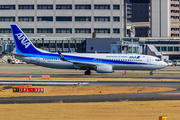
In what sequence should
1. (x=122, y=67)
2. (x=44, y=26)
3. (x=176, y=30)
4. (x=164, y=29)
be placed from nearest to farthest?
(x=122, y=67), (x=44, y=26), (x=164, y=29), (x=176, y=30)

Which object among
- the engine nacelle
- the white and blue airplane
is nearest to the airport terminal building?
the white and blue airplane

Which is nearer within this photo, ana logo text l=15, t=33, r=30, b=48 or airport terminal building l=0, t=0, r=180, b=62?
ana logo text l=15, t=33, r=30, b=48

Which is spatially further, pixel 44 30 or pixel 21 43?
pixel 44 30

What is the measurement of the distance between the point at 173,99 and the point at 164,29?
11578 cm

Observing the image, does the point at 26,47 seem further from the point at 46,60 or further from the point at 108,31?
the point at 108,31

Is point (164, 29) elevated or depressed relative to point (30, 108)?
elevated

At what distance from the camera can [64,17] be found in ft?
388

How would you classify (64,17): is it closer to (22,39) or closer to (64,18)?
(64,18)

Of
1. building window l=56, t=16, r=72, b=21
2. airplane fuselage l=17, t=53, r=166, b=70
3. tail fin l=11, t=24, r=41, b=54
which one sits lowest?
airplane fuselage l=17, t=53, r=166, b=70

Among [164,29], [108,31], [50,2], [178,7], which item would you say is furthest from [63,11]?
[178,7]

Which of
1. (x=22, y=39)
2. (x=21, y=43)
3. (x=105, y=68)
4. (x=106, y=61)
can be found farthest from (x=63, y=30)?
(x=105, y=68)

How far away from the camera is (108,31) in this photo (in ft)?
388

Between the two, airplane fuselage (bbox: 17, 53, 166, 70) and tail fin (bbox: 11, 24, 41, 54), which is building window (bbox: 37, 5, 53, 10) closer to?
tail fin (bbox: 11, 24, 41, 54)

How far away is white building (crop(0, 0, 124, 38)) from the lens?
11756cm
